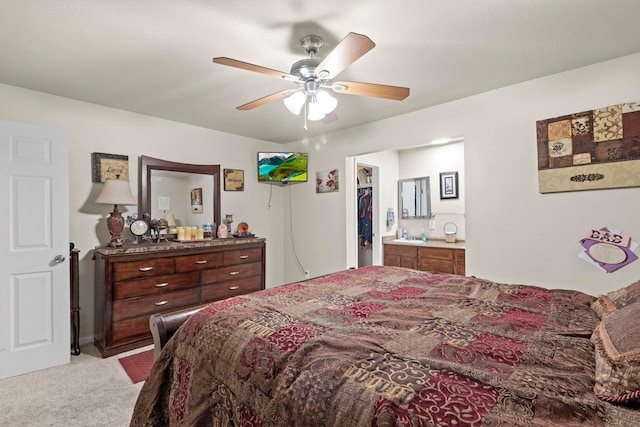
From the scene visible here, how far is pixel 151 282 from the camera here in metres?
3.01

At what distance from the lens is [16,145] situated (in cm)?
245

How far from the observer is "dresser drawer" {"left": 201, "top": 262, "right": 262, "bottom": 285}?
135 inches

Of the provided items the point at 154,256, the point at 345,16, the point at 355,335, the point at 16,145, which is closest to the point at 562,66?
the point at 345,16

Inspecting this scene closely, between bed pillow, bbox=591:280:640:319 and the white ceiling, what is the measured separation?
4.95ft

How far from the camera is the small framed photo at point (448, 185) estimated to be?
179 inches

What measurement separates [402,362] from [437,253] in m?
3.32

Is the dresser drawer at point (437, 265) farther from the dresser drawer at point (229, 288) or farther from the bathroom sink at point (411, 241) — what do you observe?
the dresser drawer at point (229, 288)

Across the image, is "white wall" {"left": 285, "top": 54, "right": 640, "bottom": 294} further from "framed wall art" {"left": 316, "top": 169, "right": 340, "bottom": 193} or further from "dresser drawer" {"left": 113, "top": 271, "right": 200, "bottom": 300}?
"dresser drawer" {"left": 113, "top": 271, "right": 200, "bottom": 300}

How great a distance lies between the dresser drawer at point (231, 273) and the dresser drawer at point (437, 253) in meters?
2.16

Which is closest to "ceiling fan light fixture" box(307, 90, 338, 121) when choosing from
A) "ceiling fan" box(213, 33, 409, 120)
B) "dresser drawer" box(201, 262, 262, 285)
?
"ceiling fan" box(213, 33, 409, 120)

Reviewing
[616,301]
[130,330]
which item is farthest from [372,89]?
[130,330]

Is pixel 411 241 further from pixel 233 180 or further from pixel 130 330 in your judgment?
pixel 130 330

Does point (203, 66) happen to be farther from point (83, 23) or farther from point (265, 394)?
point (265, 394)

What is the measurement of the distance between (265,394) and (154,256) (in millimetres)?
2428
